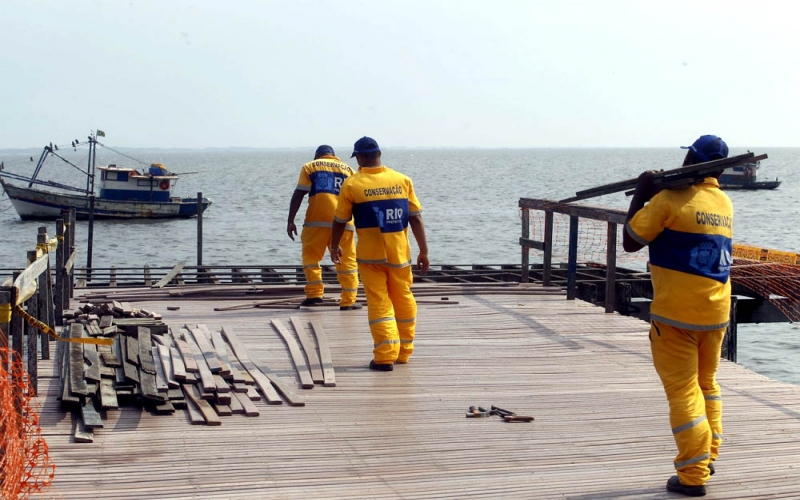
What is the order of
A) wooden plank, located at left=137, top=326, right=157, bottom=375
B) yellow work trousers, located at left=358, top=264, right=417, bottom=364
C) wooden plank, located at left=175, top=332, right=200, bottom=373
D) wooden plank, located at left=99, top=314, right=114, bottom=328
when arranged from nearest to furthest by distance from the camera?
wooden plank, located at left=137, top=326, right=157, bottom=375 < wooden plank, located at left=175, top=332, right=200, bottom=373 < yellow work trousers, located at left=358, top=264, right=417, bottom=364 < wooden plank, located at left=99, top=314, right=114, bottom=328

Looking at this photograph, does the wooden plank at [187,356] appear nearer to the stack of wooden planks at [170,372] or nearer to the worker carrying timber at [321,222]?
the stack of wooden planks at [170,372]

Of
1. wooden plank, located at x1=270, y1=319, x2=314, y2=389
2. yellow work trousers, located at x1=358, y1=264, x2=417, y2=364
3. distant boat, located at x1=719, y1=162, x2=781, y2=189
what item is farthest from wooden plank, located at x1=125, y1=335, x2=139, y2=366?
distant boat, located at x1=719, y1=162, x2=781, y2=189

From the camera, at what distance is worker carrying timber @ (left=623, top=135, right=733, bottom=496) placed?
4863 mm

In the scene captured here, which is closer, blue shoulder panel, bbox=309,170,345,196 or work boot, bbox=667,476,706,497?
work boot, bbox=667,476,706,497

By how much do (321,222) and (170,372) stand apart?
358 cm

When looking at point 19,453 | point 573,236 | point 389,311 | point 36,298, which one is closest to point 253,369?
point 389,311

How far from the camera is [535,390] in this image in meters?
7.09

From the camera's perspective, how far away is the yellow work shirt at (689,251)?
16.1 feet

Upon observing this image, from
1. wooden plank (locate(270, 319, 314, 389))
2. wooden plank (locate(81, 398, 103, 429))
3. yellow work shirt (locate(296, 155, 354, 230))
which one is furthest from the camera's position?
yellow work shirt (locate(296, 155, 354, 230))

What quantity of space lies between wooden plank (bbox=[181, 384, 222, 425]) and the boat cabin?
146ft

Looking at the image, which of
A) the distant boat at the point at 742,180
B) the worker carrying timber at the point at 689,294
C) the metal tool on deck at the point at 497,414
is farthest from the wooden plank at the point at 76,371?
the distant boat at the point at 742,180

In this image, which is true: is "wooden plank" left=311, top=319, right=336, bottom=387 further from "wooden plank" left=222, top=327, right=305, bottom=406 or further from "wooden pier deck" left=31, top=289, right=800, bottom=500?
"wooden plank" left=222, top=327, right=305, bottom=406

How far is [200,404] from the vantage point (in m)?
6.38

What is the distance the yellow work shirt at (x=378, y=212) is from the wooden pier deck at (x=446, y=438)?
3.09 feet
